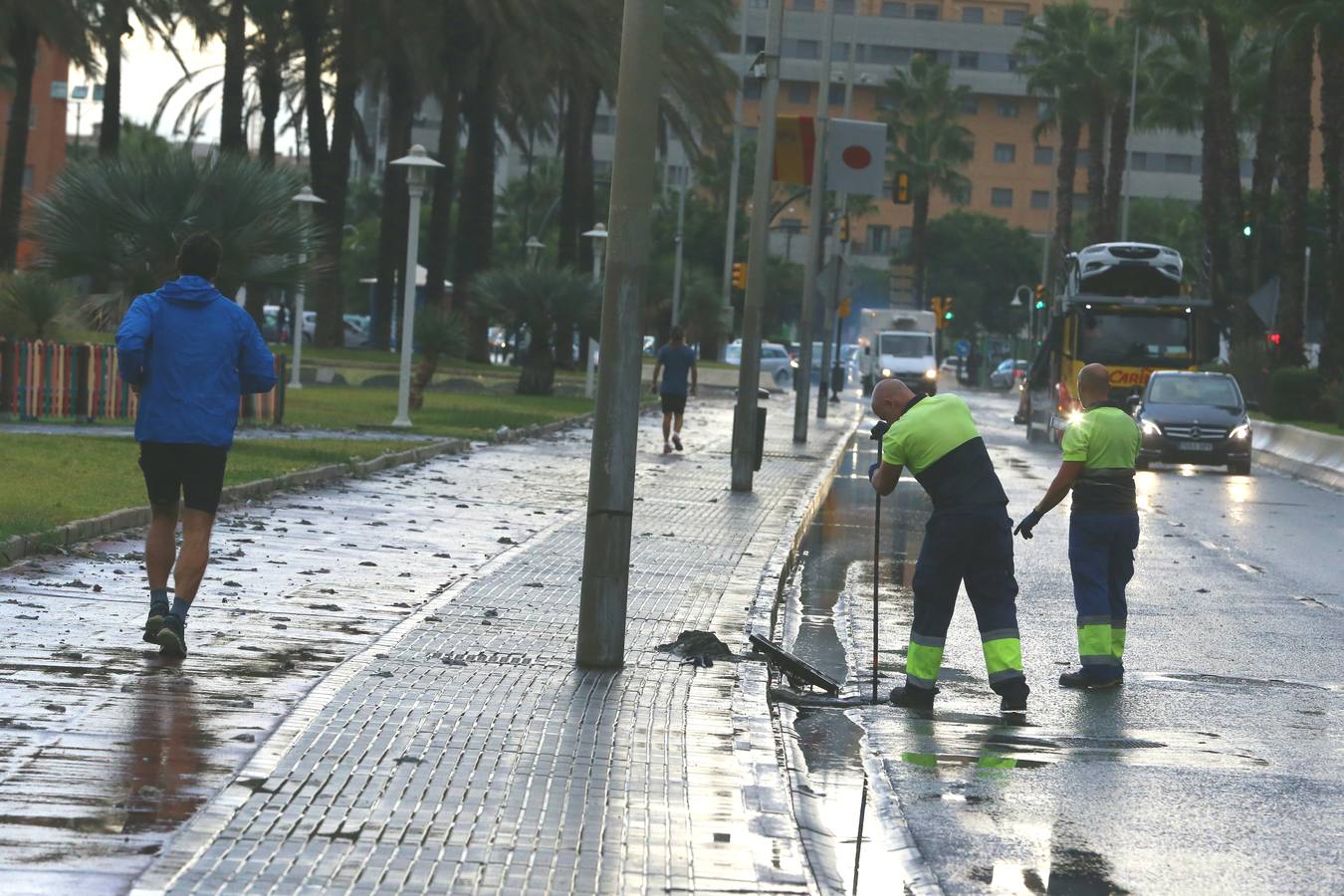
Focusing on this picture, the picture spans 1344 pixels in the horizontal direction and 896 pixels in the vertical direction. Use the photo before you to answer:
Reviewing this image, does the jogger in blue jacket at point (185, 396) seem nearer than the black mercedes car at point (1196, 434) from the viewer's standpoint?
Yes

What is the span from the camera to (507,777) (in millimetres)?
7016

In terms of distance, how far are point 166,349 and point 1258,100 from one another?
6258cm

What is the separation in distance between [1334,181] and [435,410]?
20.5 metres

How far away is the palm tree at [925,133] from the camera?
98.4 m

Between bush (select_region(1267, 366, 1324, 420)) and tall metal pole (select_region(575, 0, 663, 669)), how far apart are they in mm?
37254

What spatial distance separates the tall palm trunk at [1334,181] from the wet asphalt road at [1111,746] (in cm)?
2718

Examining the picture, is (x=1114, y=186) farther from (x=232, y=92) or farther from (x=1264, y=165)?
(x=232, y=92)

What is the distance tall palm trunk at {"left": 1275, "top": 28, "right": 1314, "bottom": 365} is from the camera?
43.6m

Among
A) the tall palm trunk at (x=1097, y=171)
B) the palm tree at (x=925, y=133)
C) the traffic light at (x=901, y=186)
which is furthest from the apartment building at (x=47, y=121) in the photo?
the traffic light at (x=901, y=186)

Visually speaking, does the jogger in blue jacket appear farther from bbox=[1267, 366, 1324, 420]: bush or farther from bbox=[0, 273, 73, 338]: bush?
bbox=[1267, 366, 1324, 420]: bush

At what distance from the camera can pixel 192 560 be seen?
9516 millimetres

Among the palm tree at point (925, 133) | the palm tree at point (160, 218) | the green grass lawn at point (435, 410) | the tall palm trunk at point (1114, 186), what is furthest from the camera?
the palm tree at point (925, 133)

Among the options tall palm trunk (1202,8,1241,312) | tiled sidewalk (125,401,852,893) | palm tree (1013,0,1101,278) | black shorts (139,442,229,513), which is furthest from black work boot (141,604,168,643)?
palm tree (1013,0,1101,278)

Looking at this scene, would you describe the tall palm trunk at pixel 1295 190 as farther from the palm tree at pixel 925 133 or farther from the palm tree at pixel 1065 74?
the palm tree at pixel 925 133
